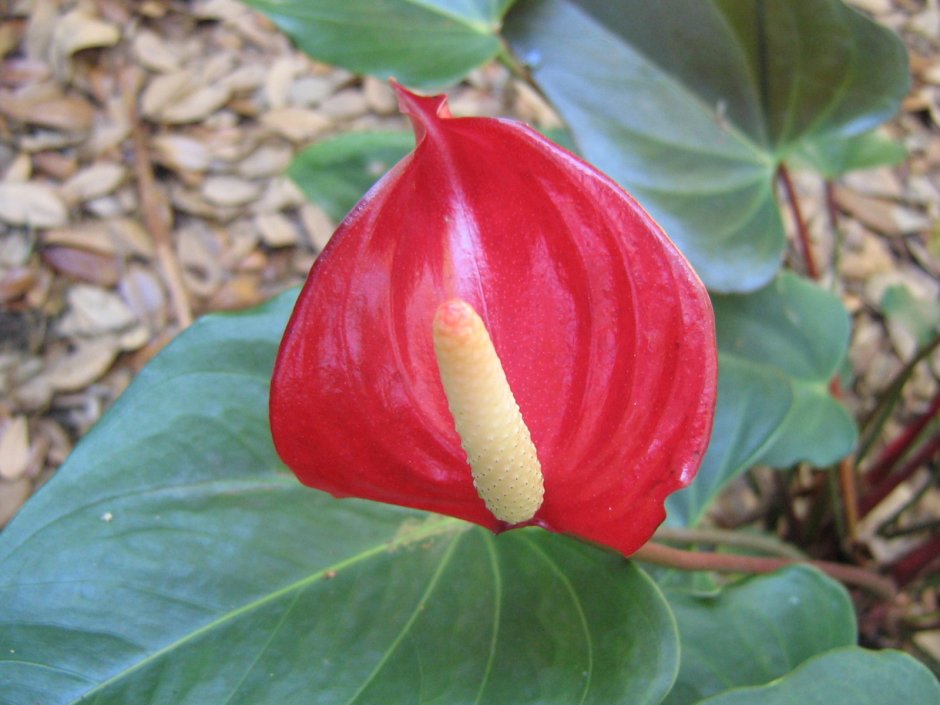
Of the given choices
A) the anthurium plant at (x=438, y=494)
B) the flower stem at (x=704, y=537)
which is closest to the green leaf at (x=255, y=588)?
the anthurium plant at (x=438, y=494)

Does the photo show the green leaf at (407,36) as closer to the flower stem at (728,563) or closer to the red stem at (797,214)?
the red stem at (797,214)

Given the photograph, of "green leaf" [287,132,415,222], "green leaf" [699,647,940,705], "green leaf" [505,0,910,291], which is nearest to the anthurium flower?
"green leaf" [699,647,940,705]

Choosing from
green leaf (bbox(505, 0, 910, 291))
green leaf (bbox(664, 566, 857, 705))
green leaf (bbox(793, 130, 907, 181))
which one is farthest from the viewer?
green leaf (bbox(793, 130, 907, 181))

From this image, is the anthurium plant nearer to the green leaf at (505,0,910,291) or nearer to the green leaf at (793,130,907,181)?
the green leaf at (505,0,910,291)

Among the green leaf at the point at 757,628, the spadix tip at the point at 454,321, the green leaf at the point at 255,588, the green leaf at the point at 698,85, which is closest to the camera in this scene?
the spadix tip at the point at 454,321

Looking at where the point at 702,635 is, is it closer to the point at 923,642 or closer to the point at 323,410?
the point at 323,410

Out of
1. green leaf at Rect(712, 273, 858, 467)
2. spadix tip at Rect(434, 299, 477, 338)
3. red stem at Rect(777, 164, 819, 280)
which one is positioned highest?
spadix tip at Rect(434, 299, 477, 338)

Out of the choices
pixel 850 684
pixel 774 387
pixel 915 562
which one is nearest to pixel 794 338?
pixel 774 387
